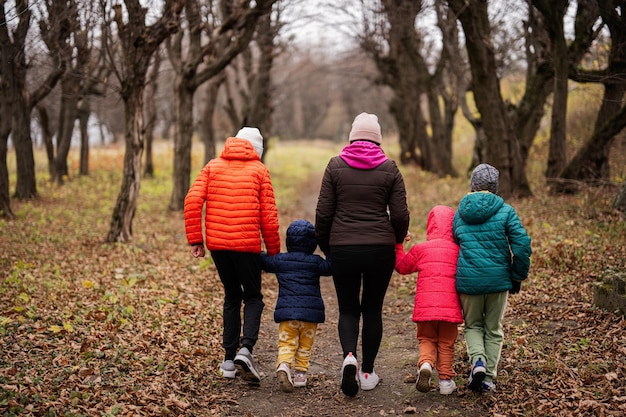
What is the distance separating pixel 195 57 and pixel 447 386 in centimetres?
1206

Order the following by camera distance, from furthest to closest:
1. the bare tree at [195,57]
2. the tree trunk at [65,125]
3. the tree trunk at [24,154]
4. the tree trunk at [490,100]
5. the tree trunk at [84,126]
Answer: the tree trunk at [84,126] < the tree trunk at [65,125] < the tree trunk at [24,154] < the bare tree at [195,57] < the tree trunk at [490,100]

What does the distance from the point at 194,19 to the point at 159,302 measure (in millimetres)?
10006

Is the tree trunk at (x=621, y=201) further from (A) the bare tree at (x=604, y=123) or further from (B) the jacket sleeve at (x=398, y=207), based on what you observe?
(B) the jacket sleeve at (x=398, y=207)

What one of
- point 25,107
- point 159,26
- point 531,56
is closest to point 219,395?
point 159,26

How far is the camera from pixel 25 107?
15844mm

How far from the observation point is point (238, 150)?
18.6ft

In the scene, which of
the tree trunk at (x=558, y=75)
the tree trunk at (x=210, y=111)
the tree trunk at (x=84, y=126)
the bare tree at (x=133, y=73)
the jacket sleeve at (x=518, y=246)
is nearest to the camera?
the jacket sleeve at (x=518, y=246)

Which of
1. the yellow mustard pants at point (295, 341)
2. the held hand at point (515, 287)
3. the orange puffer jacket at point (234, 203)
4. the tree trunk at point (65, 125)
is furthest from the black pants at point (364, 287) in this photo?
the tree trunk at point (65, 125)

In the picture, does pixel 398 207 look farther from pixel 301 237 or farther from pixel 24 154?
pixel 24 154

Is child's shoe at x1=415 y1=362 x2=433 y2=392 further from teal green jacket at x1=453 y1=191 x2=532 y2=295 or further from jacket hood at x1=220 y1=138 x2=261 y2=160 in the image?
jacket hood at x1=220 y1=138 x2=261 y2=160

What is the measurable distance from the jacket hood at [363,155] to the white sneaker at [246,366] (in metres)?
2.02

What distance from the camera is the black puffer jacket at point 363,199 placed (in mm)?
5141

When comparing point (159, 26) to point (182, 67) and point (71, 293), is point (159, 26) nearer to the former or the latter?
point (182, 67)

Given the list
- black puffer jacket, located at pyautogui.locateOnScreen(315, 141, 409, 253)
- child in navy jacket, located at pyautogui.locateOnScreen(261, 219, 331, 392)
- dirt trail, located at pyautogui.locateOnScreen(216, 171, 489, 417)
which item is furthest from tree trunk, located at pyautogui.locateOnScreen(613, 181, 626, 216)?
child in navy jacket, located at pyautogui.locateOnScreen(261, 219, 331, 392)
